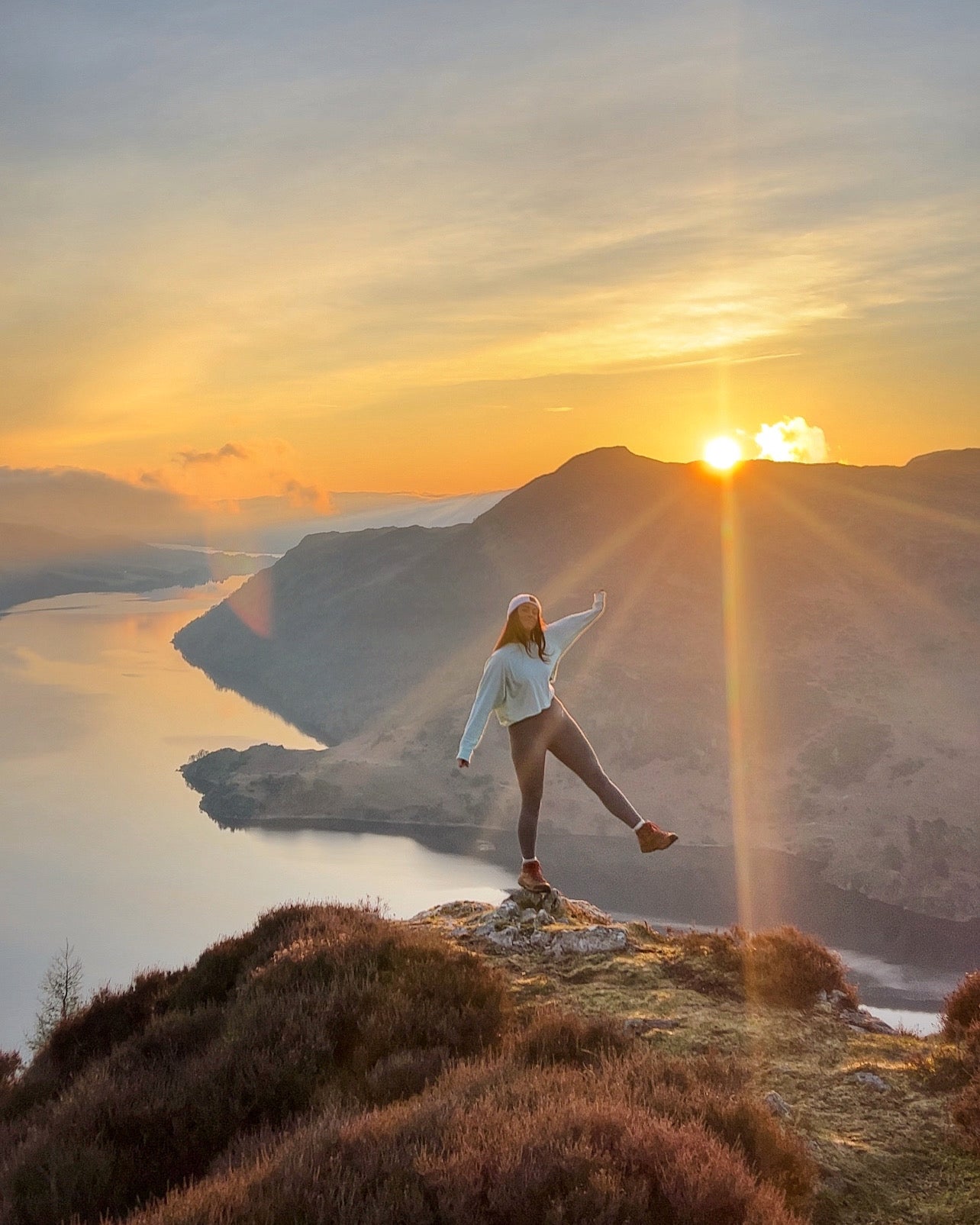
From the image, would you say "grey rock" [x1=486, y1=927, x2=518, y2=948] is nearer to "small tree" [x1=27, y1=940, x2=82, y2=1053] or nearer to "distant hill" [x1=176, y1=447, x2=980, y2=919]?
"small tree" [x1=27, y1=940, x2=82, y2=1053]

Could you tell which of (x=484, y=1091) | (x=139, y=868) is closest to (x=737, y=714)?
(x=139, y=868)

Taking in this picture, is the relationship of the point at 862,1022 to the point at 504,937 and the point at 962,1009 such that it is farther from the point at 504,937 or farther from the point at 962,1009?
the point at 504,937

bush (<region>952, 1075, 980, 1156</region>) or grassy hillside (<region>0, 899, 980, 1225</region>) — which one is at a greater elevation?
grassy hillside (<region>0, 899, 980, 1225</region>)

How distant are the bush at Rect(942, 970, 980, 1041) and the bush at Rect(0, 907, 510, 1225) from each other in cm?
349

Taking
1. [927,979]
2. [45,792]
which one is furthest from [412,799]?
[927,979]

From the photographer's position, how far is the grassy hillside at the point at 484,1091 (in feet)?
13.0

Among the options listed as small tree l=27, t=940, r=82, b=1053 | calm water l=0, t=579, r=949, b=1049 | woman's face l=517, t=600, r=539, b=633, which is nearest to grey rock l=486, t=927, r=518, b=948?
woman's face l=517, t=600, r=539, b=633

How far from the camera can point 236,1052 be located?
20.3ft

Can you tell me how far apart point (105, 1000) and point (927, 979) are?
101912 mm

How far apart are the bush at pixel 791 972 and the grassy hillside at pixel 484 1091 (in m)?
0.02

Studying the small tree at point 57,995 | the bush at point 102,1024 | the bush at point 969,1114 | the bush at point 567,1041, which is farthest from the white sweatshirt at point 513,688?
the small tree at point 57,995

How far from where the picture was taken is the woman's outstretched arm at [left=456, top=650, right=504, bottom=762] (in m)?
9.06

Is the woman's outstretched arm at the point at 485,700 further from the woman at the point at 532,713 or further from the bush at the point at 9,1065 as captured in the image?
the bush at the point at 9,1065

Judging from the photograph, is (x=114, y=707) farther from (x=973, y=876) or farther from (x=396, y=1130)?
(x=396, y=1130)
